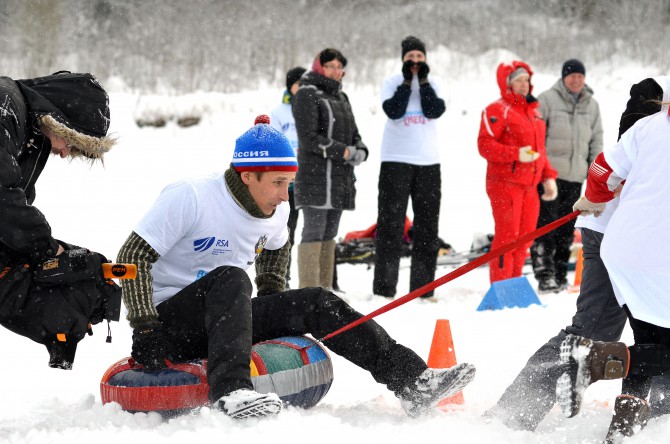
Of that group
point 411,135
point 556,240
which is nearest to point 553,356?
point 411,135

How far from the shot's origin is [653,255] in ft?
10.3

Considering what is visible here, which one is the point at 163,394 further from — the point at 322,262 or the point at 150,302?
the point at 322,262

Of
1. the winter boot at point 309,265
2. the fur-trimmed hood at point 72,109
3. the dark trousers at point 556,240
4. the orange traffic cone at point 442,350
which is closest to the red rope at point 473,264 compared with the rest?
the orange traffic cone at point 442,350

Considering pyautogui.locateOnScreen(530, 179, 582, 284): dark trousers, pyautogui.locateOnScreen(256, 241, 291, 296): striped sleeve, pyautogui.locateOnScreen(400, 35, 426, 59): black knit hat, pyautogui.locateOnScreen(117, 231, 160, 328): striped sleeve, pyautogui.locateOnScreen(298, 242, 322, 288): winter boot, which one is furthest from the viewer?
pyautogui.locateOnScreen(530, 179, 582, 284): dark trousers

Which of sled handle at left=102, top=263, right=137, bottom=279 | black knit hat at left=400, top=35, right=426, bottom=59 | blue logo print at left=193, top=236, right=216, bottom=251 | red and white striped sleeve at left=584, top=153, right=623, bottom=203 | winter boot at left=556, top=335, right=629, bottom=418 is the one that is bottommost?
winter boot at left=556, top=335, right=629, bottom=418

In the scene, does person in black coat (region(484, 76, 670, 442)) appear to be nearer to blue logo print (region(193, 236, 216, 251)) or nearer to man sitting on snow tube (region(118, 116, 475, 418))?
man sitting on snow tube (region(118, 116, 475, 418))

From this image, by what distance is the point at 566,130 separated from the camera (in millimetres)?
7906

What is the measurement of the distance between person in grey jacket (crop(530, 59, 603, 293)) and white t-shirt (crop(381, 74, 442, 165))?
123 cm

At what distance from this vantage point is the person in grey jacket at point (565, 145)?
782 centimetres

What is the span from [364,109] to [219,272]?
13461mm

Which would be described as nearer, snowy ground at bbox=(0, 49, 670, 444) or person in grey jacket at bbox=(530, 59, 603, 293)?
snowy ground at bbox=(0, 49, 670, 444)

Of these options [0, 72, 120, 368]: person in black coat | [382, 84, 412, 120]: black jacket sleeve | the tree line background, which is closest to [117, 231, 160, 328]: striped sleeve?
[0, 72, 120, 368]: person in black coat

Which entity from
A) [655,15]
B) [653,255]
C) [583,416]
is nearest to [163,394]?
[583,416]

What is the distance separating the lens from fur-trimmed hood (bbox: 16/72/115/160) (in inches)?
132
